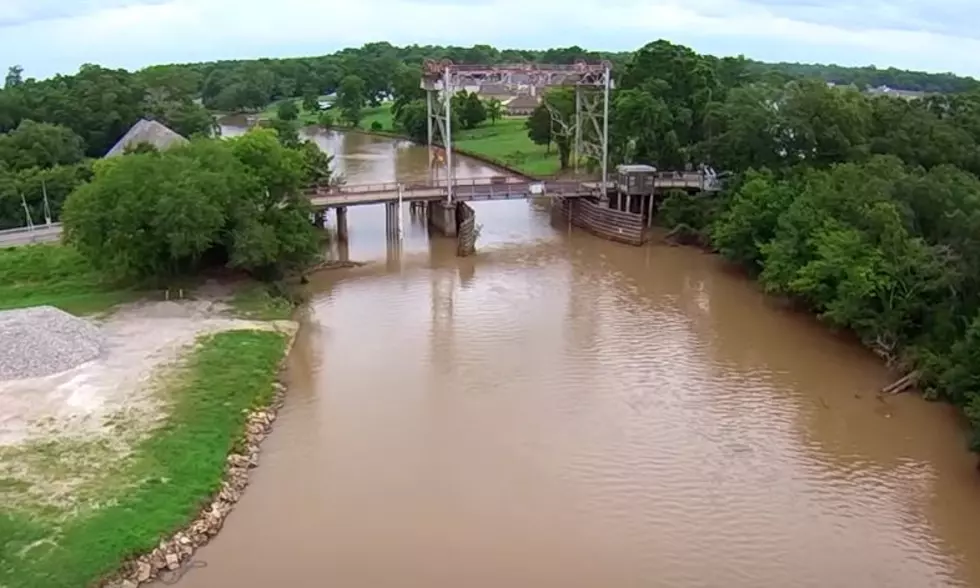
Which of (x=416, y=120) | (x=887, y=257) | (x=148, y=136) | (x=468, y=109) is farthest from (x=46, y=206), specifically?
(x=468, y=109)

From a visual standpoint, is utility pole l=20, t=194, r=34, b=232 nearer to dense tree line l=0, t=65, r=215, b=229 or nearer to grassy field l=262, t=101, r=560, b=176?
dense tree line l=0, t=65, r=215, b=229

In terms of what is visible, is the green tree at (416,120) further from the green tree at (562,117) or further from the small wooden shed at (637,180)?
the small wooden shed at (637,180)

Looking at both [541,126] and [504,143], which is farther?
[504,143]

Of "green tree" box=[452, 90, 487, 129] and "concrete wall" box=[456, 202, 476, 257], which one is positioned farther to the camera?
"green tree" box=[452, 90, 487, 129]

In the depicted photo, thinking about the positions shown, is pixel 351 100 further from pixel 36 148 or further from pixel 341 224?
pixel 341 224

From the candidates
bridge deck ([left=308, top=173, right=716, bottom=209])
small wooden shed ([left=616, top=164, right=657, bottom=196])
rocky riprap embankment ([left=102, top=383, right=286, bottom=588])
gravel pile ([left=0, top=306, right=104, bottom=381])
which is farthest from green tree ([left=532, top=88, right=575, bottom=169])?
rocky riprap embankment ([left=102, top=383, right=286, bottom=588])

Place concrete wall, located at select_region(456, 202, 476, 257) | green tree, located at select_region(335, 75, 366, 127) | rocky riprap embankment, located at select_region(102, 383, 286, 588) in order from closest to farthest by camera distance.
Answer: rocky riprap embankment, located at select_region(102, 383, 286, 588) < concrete wall, located at select_region(456, 202, 476, 257) < green tree, located at select_region(335, 75, 366, 127)

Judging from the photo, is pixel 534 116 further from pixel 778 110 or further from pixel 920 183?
pixel 920 183
